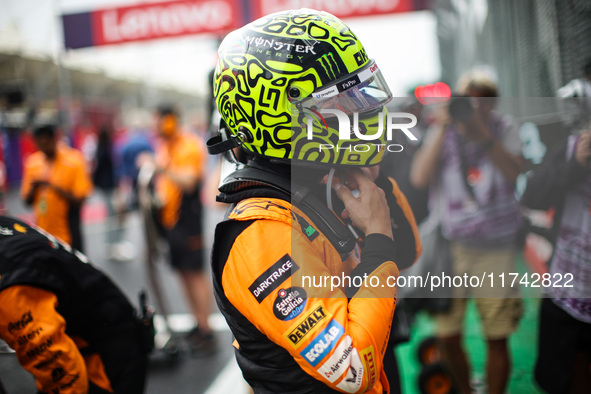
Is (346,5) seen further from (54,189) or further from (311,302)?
(311,302)

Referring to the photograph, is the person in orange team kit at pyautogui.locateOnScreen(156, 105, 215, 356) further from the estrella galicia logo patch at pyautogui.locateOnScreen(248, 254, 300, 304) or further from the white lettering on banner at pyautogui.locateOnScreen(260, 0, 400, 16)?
the white lettering on banner at pyautogui.locateOnScreen(260, 0, 400, 16)

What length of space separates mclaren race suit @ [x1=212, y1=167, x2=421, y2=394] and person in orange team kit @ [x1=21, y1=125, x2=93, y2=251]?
3876mm

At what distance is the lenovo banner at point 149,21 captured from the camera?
7.82m

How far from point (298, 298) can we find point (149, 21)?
796 centimetres

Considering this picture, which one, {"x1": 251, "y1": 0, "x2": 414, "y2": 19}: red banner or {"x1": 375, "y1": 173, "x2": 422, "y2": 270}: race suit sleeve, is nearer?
{"x1": 375, "y1": 173, "x2": 422, "y2": 270}: race suit sleeve

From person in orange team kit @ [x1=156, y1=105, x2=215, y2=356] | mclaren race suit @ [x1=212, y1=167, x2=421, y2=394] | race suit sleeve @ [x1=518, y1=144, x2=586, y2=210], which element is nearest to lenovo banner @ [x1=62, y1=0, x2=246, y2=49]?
person in orange team kit @ [x1=156, y1=105, x2=215, y2=356]

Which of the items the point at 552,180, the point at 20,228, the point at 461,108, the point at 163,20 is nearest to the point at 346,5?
the point at 163,20

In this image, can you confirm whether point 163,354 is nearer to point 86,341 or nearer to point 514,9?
point 86,341

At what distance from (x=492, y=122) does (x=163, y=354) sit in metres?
3.13

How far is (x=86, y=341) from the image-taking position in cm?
194

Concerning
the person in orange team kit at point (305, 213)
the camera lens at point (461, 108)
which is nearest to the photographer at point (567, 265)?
the camera lens at point (461, 108)

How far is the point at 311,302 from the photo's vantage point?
1.22 metres

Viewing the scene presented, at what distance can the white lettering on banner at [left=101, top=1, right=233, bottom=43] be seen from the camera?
786cm

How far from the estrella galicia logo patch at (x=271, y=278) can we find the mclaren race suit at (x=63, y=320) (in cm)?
87
